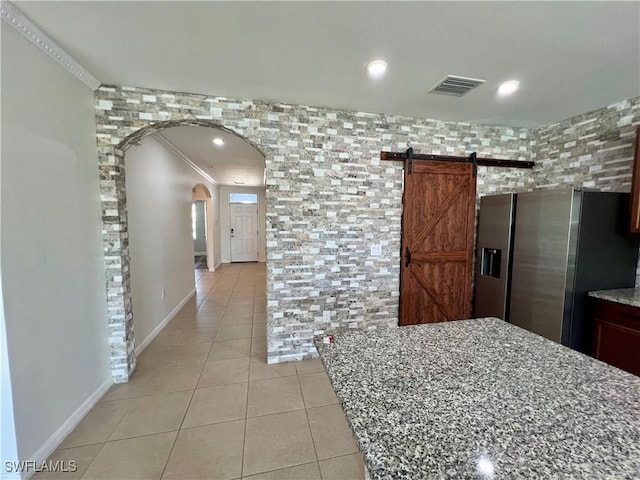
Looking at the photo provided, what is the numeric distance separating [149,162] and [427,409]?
363 cm

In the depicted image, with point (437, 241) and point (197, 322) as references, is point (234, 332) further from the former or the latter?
point (437, 241)

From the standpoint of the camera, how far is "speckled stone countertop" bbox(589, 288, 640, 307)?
2.00m

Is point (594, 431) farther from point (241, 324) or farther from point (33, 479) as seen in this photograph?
point (241, 324)

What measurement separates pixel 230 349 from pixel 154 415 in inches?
41.7

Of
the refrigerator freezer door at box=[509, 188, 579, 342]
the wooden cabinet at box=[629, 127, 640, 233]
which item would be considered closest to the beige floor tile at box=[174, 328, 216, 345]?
the refrigerator freezer door at box=[509, 188, 579, 342]

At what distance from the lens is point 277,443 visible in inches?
70.4

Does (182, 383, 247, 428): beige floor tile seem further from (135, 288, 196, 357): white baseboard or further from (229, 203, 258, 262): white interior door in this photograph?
(229, 203, 258, 262): white interior door

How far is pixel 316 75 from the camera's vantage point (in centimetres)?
207

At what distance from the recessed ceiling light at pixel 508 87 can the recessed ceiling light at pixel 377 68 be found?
1011mm

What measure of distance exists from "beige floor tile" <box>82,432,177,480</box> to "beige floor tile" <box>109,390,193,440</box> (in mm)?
66

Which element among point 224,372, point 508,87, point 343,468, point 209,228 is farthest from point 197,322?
point 508,87

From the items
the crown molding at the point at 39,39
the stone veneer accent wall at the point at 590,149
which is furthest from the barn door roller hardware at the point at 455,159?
the crown molding at the point at 39,39

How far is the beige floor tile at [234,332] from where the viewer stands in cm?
336

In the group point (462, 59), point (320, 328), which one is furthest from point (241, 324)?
point (462, 59)
